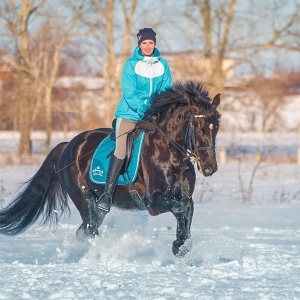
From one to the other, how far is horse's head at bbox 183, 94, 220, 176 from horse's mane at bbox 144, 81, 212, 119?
0.18 feet

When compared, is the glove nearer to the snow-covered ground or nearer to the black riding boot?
the black riding boot

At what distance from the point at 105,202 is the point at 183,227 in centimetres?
95

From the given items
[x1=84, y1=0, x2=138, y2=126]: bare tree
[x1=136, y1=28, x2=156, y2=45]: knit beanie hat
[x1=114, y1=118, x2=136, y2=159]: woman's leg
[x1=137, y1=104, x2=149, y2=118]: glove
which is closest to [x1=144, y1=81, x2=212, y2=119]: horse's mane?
[x1=137, y1=104, x2=149, y2=118]: glove

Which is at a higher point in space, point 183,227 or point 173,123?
point 173,123

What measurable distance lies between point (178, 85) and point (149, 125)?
Answer: 494mm

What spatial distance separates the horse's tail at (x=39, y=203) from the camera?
8.23 m

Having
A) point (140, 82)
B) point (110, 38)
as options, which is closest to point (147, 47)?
point (140, 82)

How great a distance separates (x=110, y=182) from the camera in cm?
726

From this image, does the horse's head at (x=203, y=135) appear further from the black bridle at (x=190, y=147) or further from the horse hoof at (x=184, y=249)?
the horse hoof at (x=184, y=249)

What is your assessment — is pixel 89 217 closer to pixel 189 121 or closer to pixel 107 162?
pixel 107 162

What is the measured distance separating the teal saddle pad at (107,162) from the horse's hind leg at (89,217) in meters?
0.29

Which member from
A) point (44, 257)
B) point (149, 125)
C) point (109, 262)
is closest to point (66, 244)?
point (44, 257)

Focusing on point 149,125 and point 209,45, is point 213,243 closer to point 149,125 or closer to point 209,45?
point 149,125

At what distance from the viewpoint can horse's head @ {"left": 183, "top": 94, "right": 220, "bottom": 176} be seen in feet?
21.1
